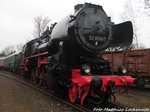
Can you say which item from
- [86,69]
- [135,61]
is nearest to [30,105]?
[86,69]

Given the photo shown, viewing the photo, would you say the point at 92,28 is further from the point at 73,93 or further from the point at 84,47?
the point at 73,93

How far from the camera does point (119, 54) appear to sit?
1831 centimetres

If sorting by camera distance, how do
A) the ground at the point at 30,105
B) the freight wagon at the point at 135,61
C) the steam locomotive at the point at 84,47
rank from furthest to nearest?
the freight wagon at the point at 135,61 < the steam locomotive at the point at 84,47 < the ground at the point at 30,105

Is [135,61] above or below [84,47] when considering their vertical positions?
below

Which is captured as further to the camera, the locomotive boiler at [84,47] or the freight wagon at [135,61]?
the freight wagon at [135,61]

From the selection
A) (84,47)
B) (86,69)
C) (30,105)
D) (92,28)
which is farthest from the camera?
(92,28)

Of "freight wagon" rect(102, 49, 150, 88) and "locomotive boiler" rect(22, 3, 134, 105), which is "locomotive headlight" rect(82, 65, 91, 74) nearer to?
"locomotive boiler" rect(22, 3, 134, 105)

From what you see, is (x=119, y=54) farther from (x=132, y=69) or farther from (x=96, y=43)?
(x=96, y=43)

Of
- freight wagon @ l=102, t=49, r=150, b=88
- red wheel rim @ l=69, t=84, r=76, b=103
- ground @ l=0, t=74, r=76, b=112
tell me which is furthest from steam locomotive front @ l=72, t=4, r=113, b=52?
freight wagon @ l=102, t=49, r=150, b=88

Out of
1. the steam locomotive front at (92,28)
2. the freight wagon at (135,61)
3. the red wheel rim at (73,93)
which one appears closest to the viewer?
the red wheel rim at (73,93)

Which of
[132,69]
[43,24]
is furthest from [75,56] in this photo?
[43,24]

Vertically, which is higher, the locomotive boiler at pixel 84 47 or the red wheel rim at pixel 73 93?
the locomotive boiler at pixel 84 47

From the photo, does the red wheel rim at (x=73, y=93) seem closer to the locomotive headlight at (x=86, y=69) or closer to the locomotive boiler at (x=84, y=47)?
the locomotive boiler at (x=84, y=47)

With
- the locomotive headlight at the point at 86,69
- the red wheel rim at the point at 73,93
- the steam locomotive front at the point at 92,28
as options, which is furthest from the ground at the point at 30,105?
the steam locomotive front at the point at 92,28
